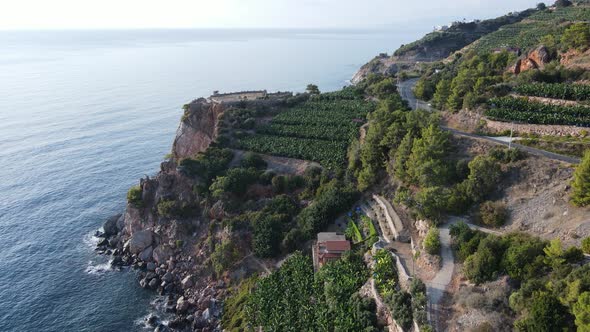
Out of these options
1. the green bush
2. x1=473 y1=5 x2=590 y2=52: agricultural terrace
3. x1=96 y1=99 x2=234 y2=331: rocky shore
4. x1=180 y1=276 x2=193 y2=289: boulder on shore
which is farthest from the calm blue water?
x1=473 y1=5 x2=590 y2=52: agricultural terrace

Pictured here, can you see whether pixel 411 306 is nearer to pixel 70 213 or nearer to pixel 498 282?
pixel 498 282

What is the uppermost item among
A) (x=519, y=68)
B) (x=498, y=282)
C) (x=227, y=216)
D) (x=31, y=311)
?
(x=519, y=68)

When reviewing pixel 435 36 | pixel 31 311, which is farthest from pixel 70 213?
pixel 435 36

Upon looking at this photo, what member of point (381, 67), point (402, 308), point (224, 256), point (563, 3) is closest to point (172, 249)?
point (224, 256)

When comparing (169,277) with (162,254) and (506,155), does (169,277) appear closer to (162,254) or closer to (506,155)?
(162,254)

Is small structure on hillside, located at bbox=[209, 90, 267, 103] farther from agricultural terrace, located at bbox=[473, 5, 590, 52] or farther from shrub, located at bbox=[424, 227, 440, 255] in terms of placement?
shrub, located at bbox=[424, 227, 440, 255]

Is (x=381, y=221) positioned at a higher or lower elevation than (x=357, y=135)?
lower

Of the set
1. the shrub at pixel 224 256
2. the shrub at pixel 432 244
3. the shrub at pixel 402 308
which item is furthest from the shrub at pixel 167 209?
the shrub at pixel 432 244
